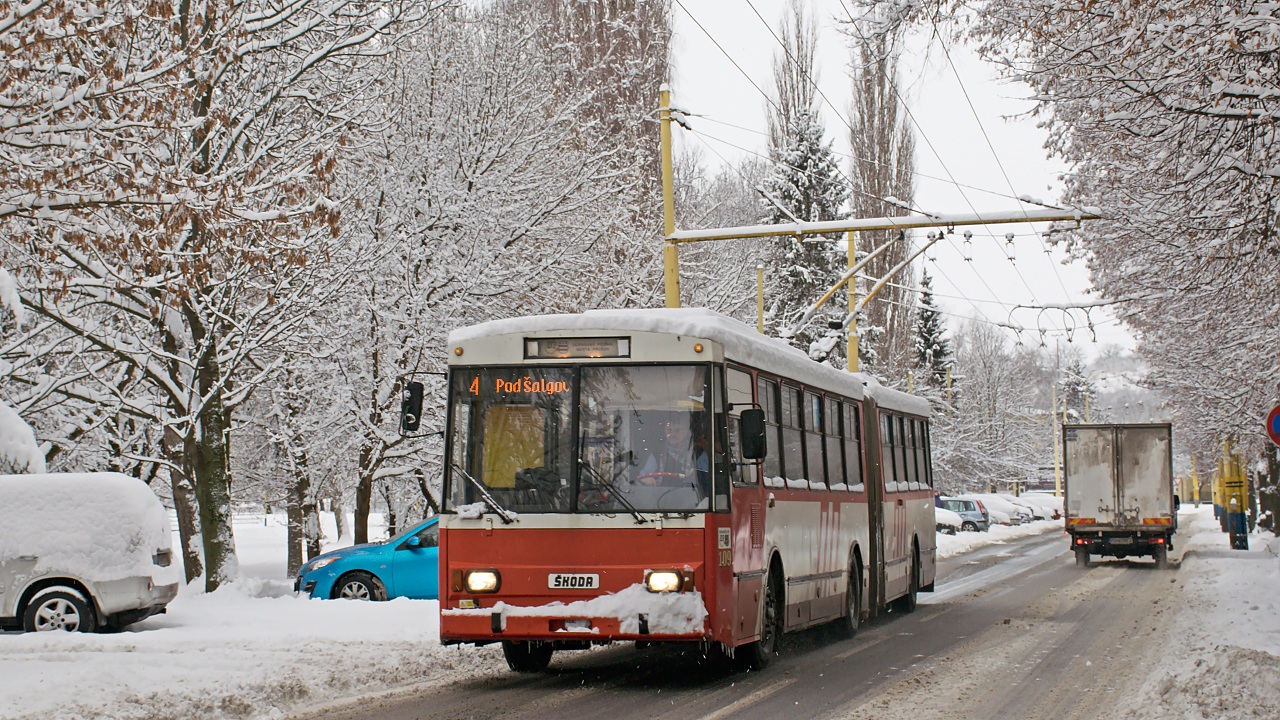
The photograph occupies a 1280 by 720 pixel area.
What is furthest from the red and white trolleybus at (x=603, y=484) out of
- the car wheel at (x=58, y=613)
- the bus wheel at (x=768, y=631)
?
the car wheel at (x=58, y=613)

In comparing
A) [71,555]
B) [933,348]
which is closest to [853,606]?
[71,555]

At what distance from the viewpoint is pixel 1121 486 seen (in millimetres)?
33844

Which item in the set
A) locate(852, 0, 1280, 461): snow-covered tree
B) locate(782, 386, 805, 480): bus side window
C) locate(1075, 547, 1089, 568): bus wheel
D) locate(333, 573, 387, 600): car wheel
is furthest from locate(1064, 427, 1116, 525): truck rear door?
locate(782, 386, 805, 480): bus side window

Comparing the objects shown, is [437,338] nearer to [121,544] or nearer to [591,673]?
[121,544]

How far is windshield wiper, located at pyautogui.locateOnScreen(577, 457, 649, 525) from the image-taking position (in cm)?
1120

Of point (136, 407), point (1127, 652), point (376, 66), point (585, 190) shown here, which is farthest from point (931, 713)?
point (585, 190)

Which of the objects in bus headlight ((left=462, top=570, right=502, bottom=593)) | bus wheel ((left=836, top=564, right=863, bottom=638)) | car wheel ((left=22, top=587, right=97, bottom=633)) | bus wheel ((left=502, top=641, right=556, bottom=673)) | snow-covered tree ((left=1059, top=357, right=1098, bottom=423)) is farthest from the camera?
snow-covered tree ((left=1059, top=357, right=1098, bottom=423))

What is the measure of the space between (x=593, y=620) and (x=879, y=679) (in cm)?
263

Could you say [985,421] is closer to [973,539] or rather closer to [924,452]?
[973,539]

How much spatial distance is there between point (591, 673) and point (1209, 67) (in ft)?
23.6

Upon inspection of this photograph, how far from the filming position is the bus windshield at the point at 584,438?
37.1 ft

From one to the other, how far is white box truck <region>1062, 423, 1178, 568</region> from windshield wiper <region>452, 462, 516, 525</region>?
24.6m

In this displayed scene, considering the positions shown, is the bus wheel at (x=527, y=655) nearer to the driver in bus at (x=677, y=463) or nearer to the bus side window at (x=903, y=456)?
the driver in bus at (x=677, y=463)

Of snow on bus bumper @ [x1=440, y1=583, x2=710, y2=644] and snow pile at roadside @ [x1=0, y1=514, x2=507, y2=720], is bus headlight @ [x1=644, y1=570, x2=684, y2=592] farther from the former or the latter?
snow pile at roadside @ [x1=0, y1=514, x2=507, y2=720]
